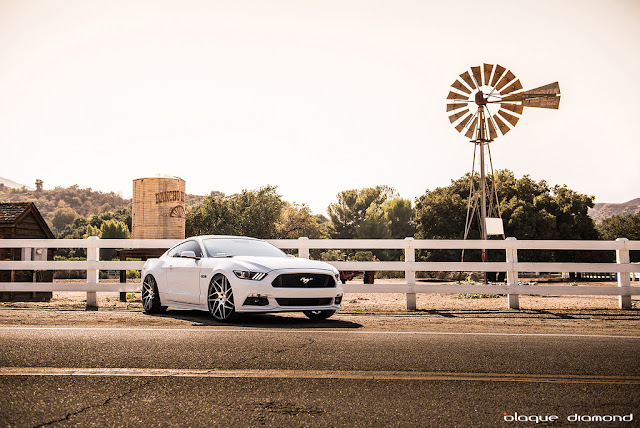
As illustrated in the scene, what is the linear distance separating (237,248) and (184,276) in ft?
3.51

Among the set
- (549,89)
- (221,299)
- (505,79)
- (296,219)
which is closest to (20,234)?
(221,299)

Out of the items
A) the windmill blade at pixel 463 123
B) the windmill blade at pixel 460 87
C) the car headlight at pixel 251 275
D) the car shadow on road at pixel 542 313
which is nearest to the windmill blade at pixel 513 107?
the windmill blade at pixel 463 123

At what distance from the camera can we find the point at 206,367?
17.2ft

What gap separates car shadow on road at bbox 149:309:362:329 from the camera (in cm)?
862

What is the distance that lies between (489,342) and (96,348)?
4.58m

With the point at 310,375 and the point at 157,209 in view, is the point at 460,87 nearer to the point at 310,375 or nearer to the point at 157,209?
the point at 157,209

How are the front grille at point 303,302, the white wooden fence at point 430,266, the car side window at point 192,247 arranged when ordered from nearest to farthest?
the front grille at point 303,302, the car side window at point 192,247, the white wooden fence at point 430,266

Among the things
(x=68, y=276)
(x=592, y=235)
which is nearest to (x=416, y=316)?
(x=592, y=235)

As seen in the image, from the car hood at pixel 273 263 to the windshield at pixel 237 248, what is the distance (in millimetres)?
550

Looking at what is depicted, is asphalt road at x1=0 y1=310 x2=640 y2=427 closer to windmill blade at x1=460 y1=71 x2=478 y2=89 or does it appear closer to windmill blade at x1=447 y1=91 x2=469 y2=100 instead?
windmill blade at x1=460 y1=71 x2=478 y2=89

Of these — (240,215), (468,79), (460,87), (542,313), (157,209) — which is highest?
(468,79)

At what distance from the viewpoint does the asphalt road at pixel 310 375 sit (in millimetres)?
3822

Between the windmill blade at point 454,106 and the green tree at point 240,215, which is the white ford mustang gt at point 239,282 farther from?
the green tree at point 240,215

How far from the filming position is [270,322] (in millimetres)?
9281
